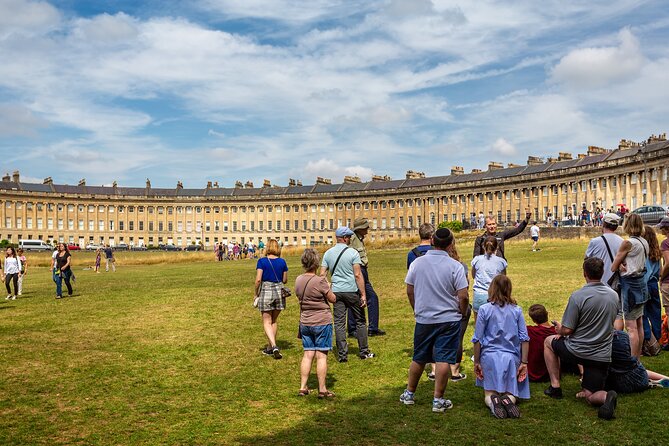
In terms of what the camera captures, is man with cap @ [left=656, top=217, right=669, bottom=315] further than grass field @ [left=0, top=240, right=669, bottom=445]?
Yes

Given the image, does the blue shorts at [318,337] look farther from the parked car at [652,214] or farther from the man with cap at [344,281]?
the parked car at [652,214]

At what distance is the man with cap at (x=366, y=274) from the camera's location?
11.5 m

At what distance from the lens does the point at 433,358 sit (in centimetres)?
774

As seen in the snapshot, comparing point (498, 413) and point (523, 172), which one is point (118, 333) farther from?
point (523, 172)

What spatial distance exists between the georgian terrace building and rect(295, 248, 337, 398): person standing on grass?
7588 cm

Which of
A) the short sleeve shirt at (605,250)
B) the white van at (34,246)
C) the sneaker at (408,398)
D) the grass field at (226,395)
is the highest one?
the short sleeve shirt at (605,250)

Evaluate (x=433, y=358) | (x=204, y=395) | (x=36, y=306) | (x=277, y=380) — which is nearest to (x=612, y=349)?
(x=433, y=358)

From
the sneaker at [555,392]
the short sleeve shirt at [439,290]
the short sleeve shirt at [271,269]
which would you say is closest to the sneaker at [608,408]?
the sneaker at [555,392]

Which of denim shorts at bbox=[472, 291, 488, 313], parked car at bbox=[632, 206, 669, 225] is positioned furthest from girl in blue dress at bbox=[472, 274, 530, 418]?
parked car at bbox=[632, 206, 669, 225]

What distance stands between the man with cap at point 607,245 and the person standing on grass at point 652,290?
2.16 feet

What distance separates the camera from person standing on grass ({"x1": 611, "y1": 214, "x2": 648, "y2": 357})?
910cm

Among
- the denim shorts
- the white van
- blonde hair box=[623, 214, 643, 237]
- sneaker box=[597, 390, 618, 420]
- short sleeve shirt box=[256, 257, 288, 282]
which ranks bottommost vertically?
the white van

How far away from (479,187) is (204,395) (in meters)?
90.8

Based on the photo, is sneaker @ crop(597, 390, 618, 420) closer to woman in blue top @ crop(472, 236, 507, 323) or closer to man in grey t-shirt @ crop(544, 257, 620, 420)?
man in grey t-shirt @ crop(544, 257, 620, 420)
